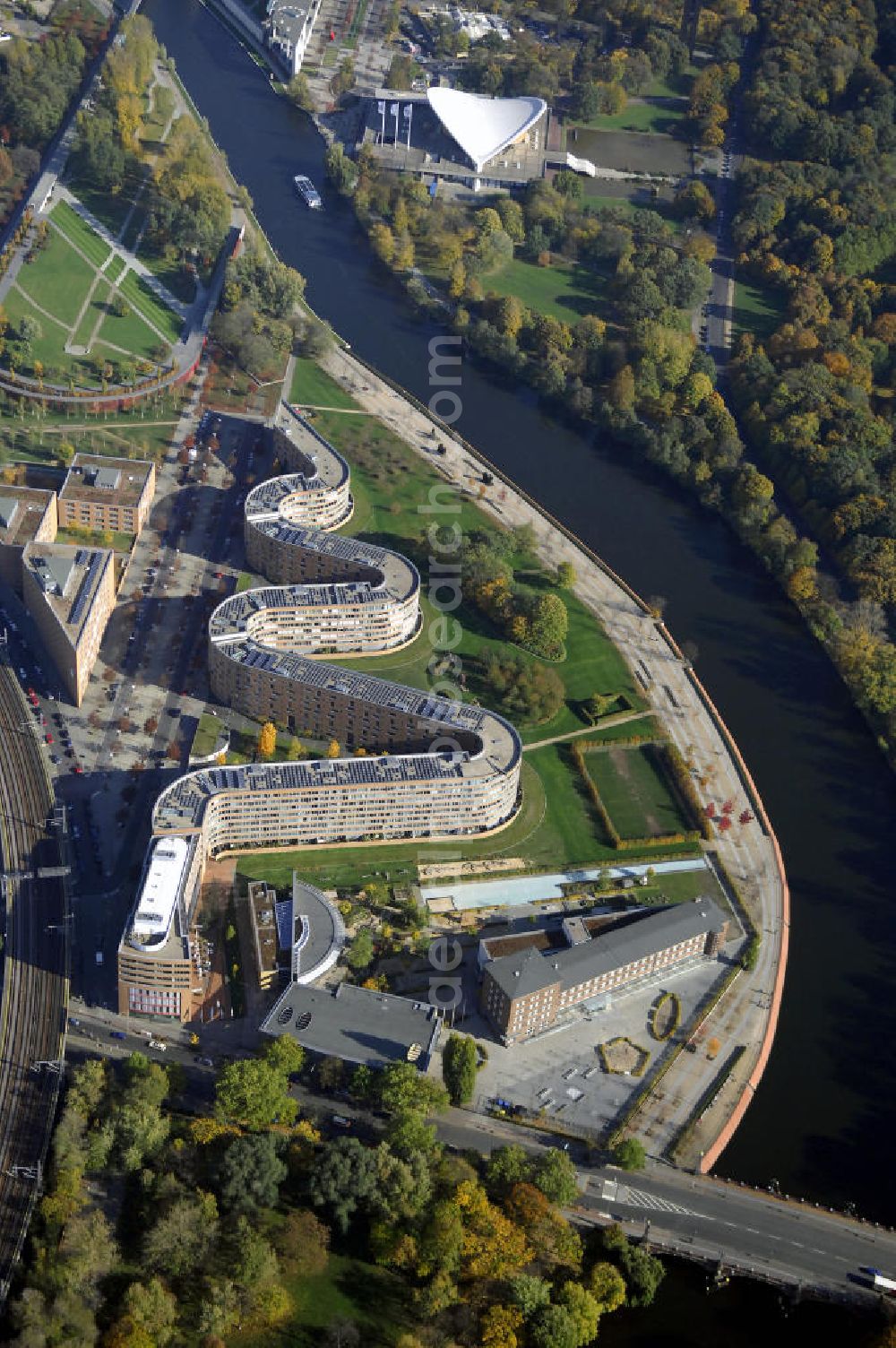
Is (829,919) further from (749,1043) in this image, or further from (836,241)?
(836,241)

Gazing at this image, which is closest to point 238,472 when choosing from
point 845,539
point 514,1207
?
point 845,539

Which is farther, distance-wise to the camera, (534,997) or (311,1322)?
(534,997)

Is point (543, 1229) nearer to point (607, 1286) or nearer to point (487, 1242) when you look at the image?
point (487, 1242)

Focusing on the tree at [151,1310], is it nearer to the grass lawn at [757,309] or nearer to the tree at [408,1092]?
the tree at [408,1092]

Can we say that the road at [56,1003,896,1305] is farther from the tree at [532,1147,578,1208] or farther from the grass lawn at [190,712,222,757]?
the grass lawn at [190,712,222,757]

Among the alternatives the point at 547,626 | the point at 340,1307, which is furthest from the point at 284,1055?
the point at 547,626

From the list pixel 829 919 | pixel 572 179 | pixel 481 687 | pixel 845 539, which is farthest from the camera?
pixel 572 179

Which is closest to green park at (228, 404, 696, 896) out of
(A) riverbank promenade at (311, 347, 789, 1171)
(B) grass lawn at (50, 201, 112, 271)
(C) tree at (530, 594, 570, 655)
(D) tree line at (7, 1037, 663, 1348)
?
(C) tree at (530, 594, 570, 655)
